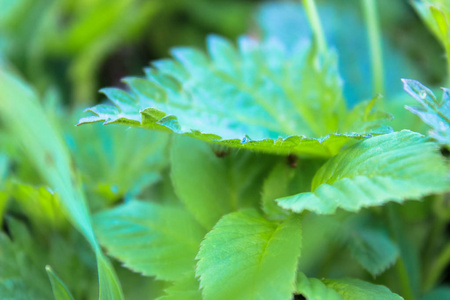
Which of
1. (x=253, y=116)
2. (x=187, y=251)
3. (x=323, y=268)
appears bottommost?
(x=323, y=268)

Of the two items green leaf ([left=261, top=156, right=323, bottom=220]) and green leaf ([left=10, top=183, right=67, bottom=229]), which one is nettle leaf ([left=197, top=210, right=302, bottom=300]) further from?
green leaf ([left=10, top=183, right=67, bottom=229])

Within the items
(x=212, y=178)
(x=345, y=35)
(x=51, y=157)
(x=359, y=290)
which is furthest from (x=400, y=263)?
(x=345, y=35)

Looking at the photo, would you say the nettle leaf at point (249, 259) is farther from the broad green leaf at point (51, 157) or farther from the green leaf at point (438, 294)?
the green leaf at point (438, 294)

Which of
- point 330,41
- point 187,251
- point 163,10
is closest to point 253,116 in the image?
point 187,251

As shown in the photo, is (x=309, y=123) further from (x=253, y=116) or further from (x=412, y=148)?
(x=412, y=148)

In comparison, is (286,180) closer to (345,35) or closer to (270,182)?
(270,182)

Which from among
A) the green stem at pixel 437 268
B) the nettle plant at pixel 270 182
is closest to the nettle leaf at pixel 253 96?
the nettle plant at pixel 270 182
